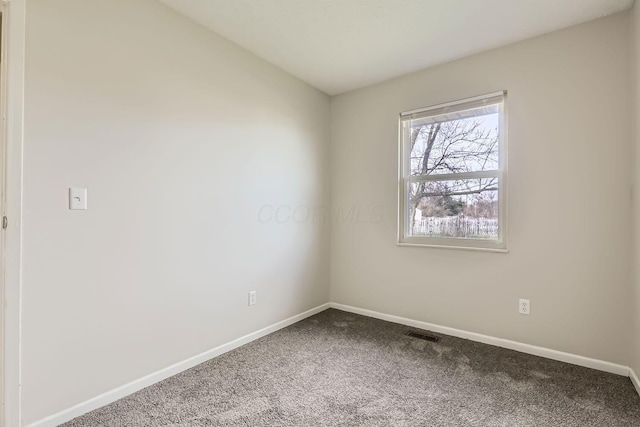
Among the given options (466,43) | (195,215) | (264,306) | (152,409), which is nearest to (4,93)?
A: (195,215)

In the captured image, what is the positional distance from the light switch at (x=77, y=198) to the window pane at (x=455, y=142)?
102 inches

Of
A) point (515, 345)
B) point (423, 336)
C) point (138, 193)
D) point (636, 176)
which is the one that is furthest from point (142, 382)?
point (636, 176)

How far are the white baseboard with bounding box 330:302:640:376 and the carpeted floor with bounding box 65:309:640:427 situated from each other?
68 millimetres

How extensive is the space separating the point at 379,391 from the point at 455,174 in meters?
1.90

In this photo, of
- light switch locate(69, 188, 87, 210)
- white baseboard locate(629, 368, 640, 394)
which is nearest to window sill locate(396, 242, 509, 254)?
white baseboard locate(629, 368, 640, 394)

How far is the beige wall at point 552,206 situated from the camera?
2076 millimetres

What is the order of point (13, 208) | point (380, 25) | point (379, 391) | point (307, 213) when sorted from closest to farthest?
point (13, 208) < point (379, 391) < point (380, 25) < point (307, 213)

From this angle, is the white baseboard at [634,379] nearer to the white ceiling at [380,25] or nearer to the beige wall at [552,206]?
the beige wall at [552,206]

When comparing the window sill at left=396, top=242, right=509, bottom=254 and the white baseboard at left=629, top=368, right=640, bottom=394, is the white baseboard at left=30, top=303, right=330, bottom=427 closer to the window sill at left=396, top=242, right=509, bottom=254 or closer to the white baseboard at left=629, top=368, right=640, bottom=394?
the window sill at left=396, top=242, right=509, bottom=254

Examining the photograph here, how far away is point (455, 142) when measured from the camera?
2807 millimetres

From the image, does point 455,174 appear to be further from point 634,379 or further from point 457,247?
point 634,379

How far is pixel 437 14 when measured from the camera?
208cm

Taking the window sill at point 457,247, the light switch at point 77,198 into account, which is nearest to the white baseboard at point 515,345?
the window sill at point 457,247

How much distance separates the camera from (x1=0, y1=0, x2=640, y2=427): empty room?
158 cm
